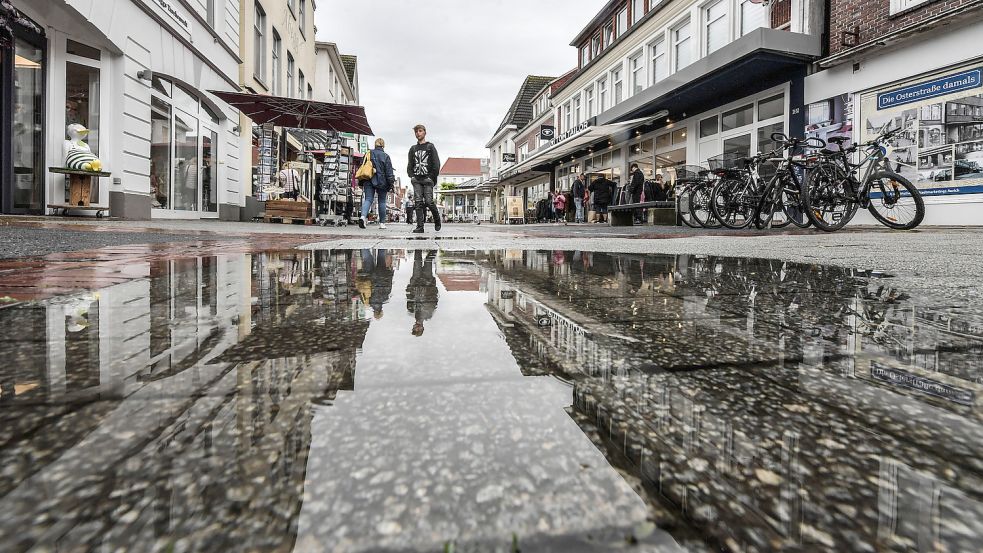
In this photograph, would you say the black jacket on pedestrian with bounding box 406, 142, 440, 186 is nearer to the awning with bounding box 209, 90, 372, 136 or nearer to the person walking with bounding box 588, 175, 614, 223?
the awning with bounding box 209, 90, 372, 136

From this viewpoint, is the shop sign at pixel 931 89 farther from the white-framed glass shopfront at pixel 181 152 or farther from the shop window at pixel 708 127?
the white-framed glass shopfront at pixel 181 152

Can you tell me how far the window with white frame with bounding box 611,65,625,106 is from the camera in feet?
76.5

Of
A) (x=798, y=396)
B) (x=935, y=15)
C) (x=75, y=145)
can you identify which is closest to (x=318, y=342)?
(x=798, y=396)

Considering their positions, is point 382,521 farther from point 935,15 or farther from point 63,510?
point 935,15

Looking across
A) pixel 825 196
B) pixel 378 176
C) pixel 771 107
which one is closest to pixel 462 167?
pixel 771 107

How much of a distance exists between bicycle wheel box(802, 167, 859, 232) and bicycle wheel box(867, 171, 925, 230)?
0.87 ft

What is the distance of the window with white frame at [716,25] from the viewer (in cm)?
1563

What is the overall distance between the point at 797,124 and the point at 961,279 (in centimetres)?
1234

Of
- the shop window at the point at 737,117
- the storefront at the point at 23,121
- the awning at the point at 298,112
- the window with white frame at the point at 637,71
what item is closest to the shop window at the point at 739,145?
the shop window at the point at 737,117

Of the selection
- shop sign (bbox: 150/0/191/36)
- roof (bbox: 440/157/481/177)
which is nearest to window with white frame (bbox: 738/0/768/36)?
shop sign (bbox: 150/0/191/36)

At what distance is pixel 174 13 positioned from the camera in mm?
11039

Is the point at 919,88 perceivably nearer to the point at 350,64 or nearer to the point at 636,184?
the point at 636,184

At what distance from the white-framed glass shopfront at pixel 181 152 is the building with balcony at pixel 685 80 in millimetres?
12269

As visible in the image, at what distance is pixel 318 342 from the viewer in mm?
1070
